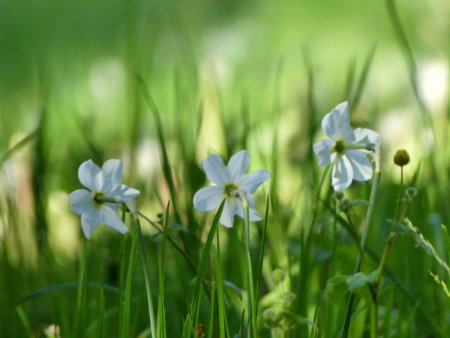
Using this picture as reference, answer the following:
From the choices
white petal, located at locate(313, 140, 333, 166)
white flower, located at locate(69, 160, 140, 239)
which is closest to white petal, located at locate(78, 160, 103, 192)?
white flower, located at locate(69, 160, 140, 239)

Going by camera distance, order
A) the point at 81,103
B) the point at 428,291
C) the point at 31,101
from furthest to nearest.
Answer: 1. the point at 81,103
2. the point at 31,101
3. the point at 428,291

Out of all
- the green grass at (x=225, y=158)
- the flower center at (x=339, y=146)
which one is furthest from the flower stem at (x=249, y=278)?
the flower center at (x=339, y=146)

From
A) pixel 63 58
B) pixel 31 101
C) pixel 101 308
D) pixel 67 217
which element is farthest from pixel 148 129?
pixel 101 308

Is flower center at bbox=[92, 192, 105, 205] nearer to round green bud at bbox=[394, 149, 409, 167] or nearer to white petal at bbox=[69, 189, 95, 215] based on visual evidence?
white petal at bbox=[69, 189, 95, 215]

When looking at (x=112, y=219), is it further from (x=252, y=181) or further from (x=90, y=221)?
(x=252, y=181)

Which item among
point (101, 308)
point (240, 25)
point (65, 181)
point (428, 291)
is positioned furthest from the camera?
point (240, 25)

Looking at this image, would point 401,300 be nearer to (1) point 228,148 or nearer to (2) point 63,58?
(1) point 228,148
